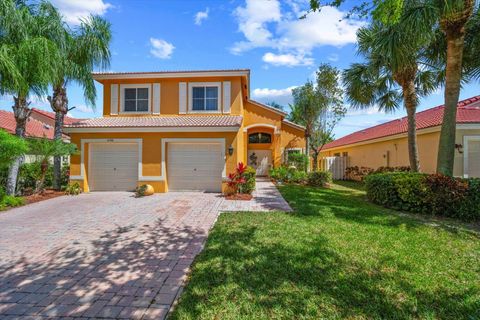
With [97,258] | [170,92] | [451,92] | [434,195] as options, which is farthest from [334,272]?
[170,92]

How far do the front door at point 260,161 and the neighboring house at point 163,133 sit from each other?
255 inches

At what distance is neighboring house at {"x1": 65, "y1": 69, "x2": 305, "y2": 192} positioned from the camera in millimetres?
13266

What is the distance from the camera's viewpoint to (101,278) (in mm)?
4328

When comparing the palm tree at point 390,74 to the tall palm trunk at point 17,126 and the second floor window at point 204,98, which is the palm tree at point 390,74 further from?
the tall palm trunk at point 17,126

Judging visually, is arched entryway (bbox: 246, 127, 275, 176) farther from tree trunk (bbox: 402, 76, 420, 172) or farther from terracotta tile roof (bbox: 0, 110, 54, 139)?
terracotta tile roof (bbox: 0, 110, 54, 139)

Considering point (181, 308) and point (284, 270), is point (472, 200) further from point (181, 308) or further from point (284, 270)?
point (181, 308)

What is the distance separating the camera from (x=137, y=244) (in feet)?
19.5

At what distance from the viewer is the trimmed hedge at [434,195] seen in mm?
8156

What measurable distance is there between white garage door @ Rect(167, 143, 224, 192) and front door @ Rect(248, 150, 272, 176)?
322 inches

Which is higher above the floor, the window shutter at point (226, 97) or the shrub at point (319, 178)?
the window shutter at point (226, 97)

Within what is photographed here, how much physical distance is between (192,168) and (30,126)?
1609cm

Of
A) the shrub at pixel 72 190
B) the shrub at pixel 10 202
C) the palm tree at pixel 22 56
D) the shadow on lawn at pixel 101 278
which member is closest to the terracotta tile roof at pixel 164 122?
the palm tree at pixel 22 56

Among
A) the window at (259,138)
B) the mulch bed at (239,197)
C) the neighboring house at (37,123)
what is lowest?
the mulch bed at (239,197)

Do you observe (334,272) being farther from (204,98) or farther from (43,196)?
(43,196)
